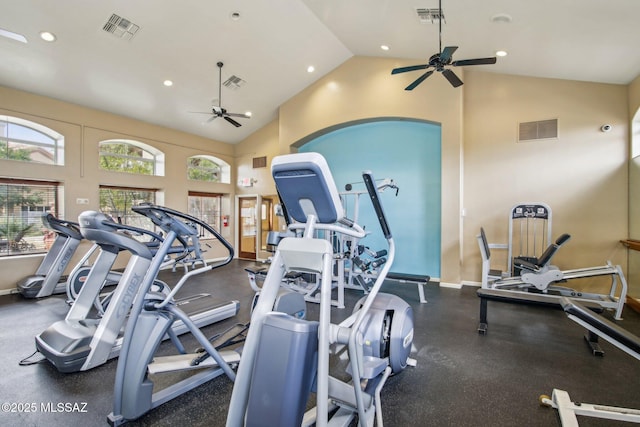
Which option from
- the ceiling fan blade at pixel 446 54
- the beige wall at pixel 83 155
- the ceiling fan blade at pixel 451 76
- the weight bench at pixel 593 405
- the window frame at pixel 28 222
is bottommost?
the weight bench at pixel 593 405

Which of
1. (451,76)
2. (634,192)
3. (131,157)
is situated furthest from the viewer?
(131,157)

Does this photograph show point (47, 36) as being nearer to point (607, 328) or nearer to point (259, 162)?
point (259, 162)

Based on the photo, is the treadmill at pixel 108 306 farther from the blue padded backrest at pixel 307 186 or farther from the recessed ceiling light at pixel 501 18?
the recessed ceiling light at pixel 501 18

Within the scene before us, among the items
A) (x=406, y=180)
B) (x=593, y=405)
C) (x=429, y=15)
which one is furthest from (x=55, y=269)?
(x=429, y=15)

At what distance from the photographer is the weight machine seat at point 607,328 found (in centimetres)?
181

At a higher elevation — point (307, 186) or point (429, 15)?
point (429, 15)

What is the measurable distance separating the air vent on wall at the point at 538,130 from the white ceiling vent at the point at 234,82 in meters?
5.39

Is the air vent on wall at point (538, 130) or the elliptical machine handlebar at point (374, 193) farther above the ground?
the air vent on wall at point (538, 130)

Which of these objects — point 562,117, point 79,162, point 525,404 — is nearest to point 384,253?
point 525,404

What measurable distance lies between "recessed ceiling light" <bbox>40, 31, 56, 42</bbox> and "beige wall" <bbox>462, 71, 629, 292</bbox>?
673 cm

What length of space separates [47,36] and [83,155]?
2270 mm

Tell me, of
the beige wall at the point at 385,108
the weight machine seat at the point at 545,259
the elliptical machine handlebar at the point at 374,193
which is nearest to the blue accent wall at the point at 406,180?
the beige wall at the point at 385,108

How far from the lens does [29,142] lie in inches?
205

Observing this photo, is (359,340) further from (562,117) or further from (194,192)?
(194,192)
